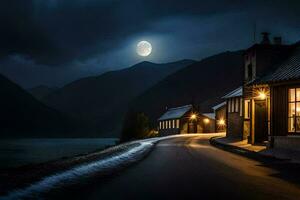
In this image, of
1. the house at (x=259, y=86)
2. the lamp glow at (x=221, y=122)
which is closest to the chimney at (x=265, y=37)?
the house at (x=259, y=86)

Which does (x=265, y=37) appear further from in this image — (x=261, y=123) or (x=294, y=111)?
(x=294, y=111)

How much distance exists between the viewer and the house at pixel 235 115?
1828 inches

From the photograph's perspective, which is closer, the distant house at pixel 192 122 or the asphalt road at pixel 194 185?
the asphalt road at pixel 194 185

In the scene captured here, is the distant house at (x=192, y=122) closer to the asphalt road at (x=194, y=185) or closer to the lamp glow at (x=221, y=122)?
the lamp glow at (x=221, y=122)

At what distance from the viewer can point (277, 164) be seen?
20.8 metres

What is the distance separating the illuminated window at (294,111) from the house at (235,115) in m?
15.8

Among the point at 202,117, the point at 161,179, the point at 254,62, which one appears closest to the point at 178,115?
the point at 202,117

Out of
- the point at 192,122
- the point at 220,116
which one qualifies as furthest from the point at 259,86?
the point at 192,122

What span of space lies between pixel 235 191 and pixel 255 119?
75.8ft

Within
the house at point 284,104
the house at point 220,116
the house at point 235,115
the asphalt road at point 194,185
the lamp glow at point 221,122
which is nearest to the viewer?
the asphalt road at point 194,185

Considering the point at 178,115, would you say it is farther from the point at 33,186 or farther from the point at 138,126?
the point at 33,186

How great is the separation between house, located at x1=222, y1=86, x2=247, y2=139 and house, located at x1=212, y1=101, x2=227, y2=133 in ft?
87.0

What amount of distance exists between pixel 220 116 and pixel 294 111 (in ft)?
171

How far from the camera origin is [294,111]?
92.1 feet
